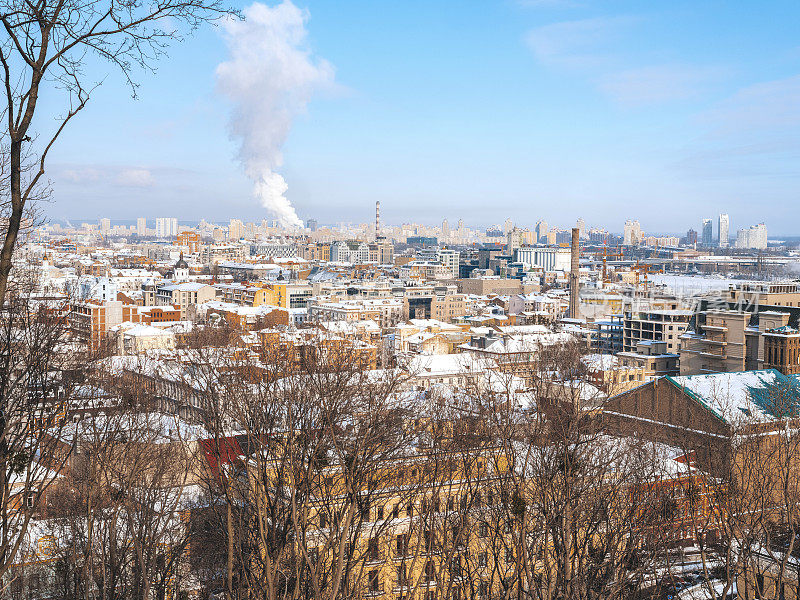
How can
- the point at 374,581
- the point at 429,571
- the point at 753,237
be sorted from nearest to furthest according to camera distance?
the point at 429,571
the point at 374,581
the point at 753,237

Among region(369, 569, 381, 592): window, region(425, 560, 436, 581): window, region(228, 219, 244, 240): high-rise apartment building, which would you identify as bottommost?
region(369, 569, 381, 592): window

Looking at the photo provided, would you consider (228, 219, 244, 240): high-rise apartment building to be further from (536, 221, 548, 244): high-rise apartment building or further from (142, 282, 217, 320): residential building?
(142, 282, 217, 320): residential building

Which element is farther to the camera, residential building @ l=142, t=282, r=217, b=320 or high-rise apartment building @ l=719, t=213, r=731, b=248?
high-rise apartment building @ l=719, t=213, r=731, b=248

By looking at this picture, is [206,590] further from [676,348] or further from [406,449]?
[676,348]

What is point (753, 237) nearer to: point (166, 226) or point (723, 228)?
point (723, 228)

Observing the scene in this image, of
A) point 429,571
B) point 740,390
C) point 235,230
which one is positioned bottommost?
point 429,571

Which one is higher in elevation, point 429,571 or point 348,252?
point 348,252

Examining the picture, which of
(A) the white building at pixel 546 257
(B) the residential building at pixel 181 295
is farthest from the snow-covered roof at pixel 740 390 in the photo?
(A) the white building at pixel 546 257

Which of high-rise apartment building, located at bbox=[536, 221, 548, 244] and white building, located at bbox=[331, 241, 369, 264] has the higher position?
high-rise apartment building, located at bbox=[536, 221, 548, 244]

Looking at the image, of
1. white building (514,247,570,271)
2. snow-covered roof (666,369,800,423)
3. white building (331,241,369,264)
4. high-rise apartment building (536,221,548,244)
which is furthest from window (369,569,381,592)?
high-rise apartment building (536,221,548,244)

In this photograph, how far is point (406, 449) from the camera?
16.6ft

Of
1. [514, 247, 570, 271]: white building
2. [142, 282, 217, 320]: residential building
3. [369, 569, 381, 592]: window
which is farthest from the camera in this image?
[514, 247, 570, 271]: white building

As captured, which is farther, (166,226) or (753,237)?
(166,226)

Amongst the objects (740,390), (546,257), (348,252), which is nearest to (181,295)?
(740,390)
